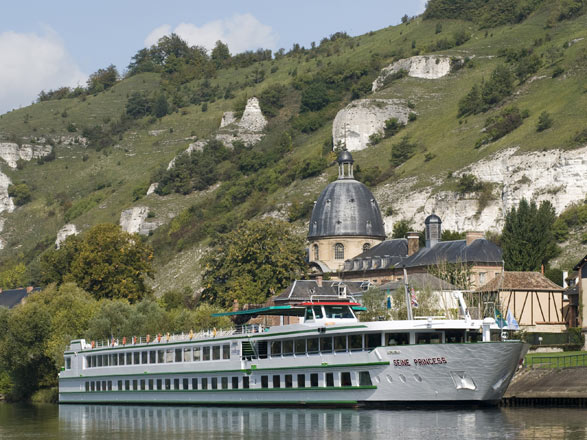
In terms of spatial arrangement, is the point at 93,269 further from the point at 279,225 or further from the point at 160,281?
the point at 160,281

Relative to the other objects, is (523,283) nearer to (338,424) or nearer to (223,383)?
(223,383)

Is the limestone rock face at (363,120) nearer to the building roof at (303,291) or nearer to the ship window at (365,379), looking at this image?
the building roof at (303,291)

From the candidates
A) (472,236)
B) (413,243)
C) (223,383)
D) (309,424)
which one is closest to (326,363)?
(309,424)

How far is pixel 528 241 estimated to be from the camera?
109 metres

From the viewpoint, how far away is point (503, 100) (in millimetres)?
162500

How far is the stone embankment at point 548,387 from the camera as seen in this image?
5334 cm

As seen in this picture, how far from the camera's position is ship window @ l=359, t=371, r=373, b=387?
55150mm

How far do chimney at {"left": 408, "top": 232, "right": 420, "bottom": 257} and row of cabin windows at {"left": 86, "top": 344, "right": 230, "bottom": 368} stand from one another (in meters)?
56.9

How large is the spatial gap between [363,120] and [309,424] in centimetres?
13243

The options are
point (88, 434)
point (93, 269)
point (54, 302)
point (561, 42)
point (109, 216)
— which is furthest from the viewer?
point (109, 216)

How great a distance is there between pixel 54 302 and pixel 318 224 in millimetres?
55948

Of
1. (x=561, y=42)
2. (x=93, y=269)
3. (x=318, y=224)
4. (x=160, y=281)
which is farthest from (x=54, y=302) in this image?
(x=561, y=42)

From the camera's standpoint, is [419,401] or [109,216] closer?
[419,401]

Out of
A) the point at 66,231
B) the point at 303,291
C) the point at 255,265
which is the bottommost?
the point at 303,291
